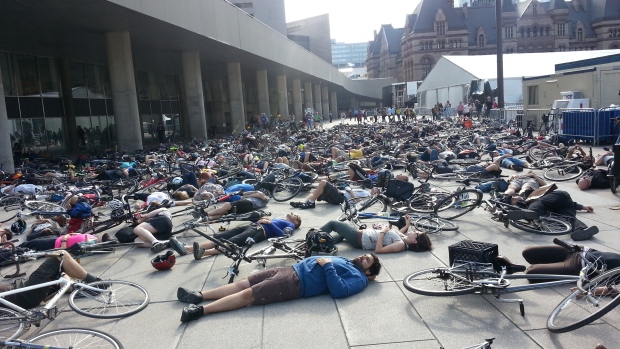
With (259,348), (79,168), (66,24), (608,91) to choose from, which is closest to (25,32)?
(66,24)

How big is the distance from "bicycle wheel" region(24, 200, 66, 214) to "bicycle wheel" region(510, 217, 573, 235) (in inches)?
315

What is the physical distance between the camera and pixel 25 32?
21.7 meters

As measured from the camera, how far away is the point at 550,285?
474 cm

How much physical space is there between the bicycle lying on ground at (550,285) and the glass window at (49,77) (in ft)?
90.5

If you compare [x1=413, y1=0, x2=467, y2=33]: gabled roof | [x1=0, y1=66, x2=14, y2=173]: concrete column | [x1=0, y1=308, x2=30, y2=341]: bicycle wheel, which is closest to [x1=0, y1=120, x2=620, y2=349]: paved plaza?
[x1=0, y1=308, x2=30, y2=341]: bicycle wheel

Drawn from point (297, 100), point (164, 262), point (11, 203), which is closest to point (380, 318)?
point (164, 262)

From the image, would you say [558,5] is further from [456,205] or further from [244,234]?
[244,234]

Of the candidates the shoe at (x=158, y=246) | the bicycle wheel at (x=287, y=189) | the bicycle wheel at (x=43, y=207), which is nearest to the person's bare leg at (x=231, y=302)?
the shoe at (x=158, y=246)

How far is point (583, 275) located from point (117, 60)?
21850 mm

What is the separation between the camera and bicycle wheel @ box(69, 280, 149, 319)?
195 inches

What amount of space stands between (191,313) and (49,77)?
27.4 m

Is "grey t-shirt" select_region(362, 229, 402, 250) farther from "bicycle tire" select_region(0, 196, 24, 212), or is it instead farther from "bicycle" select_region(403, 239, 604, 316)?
"bicycle tire" select_region(0, 196, 24, 212)

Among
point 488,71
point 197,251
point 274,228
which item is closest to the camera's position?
point 197,251

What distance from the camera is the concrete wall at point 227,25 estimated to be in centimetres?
1914
